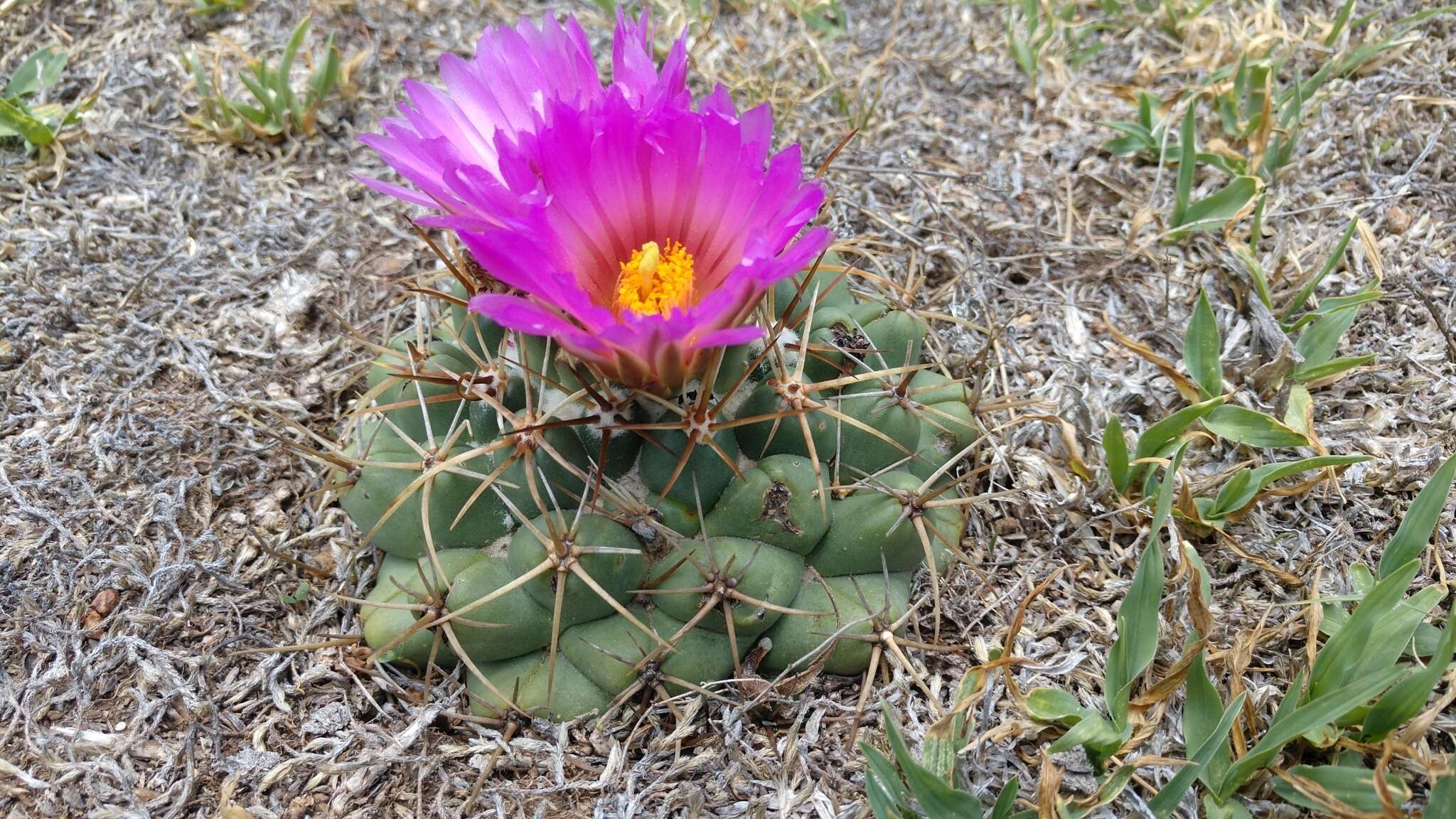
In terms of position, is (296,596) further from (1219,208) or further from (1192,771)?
(1219,208)

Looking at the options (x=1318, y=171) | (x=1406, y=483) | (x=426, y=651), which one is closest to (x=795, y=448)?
(x=426, y=651)

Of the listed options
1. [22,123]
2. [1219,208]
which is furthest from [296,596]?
[1219,208]

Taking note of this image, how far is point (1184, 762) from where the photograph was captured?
4.97ft

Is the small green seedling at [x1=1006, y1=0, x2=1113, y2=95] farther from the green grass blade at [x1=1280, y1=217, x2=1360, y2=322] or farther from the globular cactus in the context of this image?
the globular cactus

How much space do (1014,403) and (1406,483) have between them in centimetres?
79

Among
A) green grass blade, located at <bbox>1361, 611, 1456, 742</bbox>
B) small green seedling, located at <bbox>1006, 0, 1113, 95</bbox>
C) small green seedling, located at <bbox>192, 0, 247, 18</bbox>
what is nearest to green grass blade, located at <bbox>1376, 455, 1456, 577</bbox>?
green grass blade, located at <bbox>1361, 611, 1456, 742</bbox>

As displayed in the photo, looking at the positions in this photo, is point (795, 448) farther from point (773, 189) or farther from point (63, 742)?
point (63, 742)

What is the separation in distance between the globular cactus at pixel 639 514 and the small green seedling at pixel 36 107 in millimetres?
1684

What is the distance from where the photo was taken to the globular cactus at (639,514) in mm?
1653

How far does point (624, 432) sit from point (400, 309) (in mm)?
1035

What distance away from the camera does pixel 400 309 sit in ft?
8.09

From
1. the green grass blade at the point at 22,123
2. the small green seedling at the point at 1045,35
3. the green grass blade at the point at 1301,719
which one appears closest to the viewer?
the green grass blade at the point at 1301,719

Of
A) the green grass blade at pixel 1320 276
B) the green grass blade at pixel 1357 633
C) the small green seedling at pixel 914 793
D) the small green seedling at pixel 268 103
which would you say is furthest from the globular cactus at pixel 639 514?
the small green seedling at pixel 268 103

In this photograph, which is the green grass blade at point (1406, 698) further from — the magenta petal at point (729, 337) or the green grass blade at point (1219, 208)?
the green grass blade at point (1219, 208)
